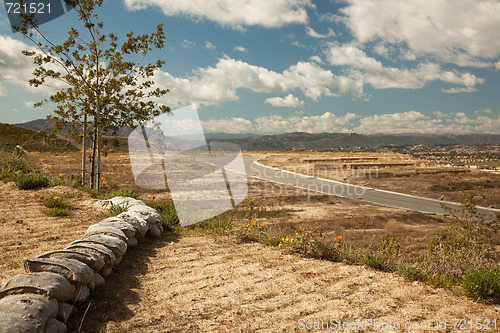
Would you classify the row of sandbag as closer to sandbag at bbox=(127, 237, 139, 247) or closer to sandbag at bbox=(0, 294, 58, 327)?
sandbag at bbox=(0, 294, 58, 327)

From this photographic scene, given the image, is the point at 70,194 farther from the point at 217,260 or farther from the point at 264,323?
the point at 264,323

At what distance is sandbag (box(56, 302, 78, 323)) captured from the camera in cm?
294

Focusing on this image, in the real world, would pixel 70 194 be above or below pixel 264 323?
above

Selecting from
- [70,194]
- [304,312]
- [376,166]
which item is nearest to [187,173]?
[70,194]

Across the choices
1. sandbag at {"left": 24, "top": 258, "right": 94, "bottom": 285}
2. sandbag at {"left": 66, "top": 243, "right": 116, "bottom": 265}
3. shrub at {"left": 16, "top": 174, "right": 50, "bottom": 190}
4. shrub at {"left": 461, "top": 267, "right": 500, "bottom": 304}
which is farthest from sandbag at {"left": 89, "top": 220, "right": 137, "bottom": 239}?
shrub at {"left": 16, "top": 174, "right": 50, "bottom": 190}

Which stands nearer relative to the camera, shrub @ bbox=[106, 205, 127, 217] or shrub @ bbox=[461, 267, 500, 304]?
shrub @ bbox=[461, 267, 500, 304]

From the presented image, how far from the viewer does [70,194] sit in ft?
32.7

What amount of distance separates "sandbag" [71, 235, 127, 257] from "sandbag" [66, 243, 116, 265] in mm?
144

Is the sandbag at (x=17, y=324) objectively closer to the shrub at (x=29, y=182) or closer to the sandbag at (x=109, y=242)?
the sandbag at (x=109, y=242)

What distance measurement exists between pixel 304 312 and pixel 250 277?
114 centimetres

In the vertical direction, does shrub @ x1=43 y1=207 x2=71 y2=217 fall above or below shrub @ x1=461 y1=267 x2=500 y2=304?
above

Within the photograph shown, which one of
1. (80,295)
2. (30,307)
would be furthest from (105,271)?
(30,307)

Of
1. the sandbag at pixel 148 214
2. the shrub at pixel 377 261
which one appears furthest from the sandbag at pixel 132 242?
the shrub at pixel 377 261

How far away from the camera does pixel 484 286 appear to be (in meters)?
3.79
